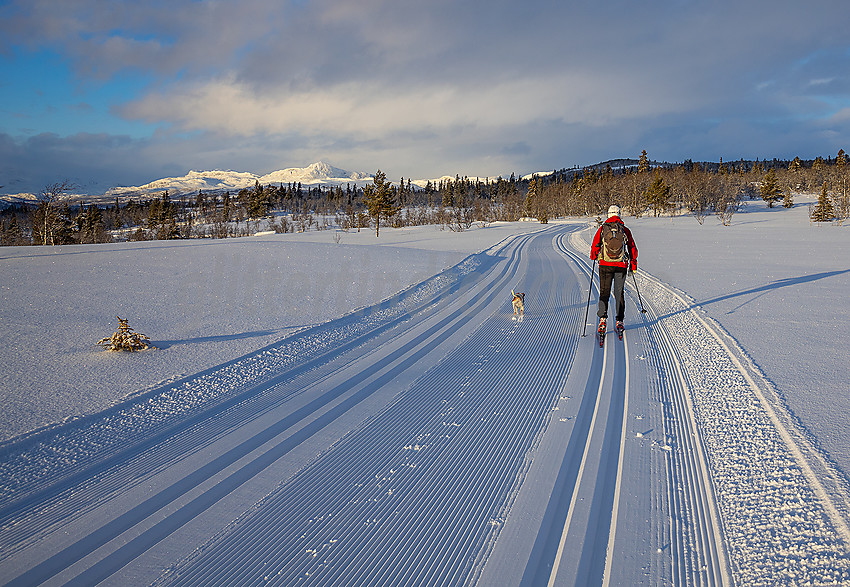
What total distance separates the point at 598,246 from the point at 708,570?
16.6 ft

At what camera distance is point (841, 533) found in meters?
2.40

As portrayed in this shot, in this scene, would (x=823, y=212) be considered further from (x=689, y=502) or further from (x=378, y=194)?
(x=689, y=502)

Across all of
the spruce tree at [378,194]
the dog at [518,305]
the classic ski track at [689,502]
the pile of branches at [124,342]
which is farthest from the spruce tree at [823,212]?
the pile of branches at [124,342]

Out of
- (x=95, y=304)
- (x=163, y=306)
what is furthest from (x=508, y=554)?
(x=95, y=304)

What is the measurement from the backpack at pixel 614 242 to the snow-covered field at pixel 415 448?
1.31 metres

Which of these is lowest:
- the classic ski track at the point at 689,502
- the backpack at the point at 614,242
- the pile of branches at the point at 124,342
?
the classic ski track at the point at 689,502

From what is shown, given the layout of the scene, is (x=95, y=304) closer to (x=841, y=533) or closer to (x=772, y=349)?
(x=841, y=533)

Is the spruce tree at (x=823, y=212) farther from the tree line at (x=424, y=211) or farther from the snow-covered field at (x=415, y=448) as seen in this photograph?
the snow-covered field at (x=415, y=448)

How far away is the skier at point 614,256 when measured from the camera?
6.48 meters

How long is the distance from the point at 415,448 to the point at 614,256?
4.77 m

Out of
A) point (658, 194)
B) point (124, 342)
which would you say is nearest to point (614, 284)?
point (124, 342)

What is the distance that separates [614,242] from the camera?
6.47m

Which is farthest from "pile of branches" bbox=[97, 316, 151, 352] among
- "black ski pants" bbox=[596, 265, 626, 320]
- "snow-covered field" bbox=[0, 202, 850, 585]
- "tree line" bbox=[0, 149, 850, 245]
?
"tree line" bbox=[0, 149, 850, 245]

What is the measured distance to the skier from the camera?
21.3 feet
